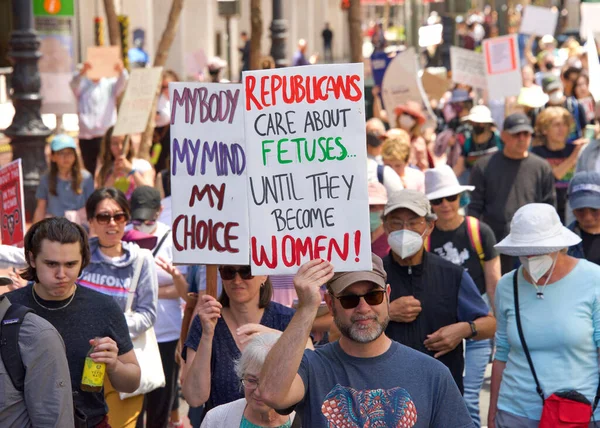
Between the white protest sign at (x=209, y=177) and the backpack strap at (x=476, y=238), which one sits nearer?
the white protest sign at (x=209, y=177)

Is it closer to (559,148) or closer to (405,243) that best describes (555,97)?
(559,148)

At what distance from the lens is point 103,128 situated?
1355cm

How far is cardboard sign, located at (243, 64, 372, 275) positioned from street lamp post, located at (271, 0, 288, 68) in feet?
50.1

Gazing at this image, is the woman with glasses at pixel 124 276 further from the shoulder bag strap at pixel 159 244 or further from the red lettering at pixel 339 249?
the red lettering at pixel 339 249

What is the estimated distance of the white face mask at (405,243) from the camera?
605 centimetres

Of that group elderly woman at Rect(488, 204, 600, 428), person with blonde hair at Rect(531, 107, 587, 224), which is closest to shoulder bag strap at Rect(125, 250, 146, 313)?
elderly woman at Rect(488, 204, 600, 428)

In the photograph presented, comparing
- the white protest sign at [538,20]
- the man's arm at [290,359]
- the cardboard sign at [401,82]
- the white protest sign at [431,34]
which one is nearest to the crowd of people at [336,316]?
the man's arm at [290,359]

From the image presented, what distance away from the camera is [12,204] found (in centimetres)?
683

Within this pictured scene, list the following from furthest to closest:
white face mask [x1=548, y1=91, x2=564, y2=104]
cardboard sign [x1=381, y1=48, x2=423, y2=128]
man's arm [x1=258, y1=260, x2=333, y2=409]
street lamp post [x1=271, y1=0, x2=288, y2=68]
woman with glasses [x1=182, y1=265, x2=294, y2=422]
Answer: street lamp post [x1=271, y1=0, x2=288, y2=68] < cardboard sign [x1=381, y1=48, x2=423, y2=128] < white face mask [x1=548, y1=91, x2=564, y2=104] < woman with glasses [x1=182, y1=265, x2=294, y2=422] < man's arm [x1=258, y1=260, x2=333, y2=409]

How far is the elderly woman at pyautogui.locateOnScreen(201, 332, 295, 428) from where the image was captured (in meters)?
4.48

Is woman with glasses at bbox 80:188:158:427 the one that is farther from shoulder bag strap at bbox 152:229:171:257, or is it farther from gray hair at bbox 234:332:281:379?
gray hair at bbox 234:332:281:379

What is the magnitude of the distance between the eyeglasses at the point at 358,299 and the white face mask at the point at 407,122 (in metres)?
8.33

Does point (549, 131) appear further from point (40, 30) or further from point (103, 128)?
point (40, 30)

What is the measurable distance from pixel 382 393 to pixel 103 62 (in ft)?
32.9
